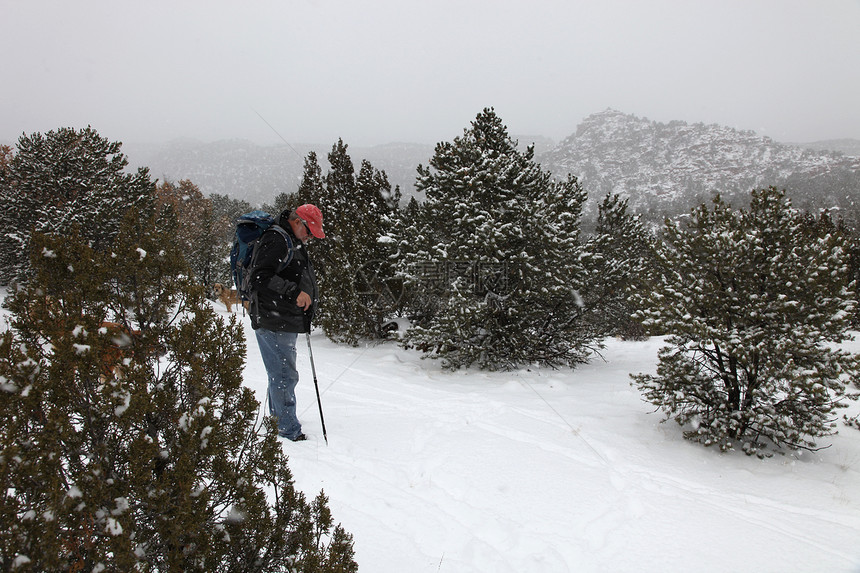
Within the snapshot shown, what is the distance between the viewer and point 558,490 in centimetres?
335

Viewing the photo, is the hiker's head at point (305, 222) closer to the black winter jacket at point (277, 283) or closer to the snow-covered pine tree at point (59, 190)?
the black winter jacket at point (277, 283)

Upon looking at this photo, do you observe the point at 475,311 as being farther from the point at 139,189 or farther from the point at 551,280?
the point at 139,189

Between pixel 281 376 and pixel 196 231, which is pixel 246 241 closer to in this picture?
pixel 281 376

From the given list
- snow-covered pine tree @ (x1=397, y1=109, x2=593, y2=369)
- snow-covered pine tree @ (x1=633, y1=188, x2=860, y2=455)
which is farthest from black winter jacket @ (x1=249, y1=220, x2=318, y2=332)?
snow-covered pine tree @ (x1=397, y1=109, x2=593, y2=369)

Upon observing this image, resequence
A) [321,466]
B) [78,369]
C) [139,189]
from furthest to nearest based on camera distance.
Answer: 1. [139,189]
2. [321,466]
3. [78,369]

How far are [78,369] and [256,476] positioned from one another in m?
0.78

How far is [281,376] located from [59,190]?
1846cm

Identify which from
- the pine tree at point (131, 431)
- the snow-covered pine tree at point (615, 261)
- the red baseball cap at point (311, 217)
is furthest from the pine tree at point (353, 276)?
the pine tree at point (131, 431)

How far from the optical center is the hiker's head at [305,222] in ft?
13.0

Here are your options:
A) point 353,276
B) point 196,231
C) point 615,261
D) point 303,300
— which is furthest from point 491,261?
point 196,231

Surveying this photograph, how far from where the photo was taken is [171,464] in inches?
57.6

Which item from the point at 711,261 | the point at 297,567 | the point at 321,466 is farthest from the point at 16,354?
the point at 711,261

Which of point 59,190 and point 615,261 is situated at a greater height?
point 59,190

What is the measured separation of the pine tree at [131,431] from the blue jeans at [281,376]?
2.13m
